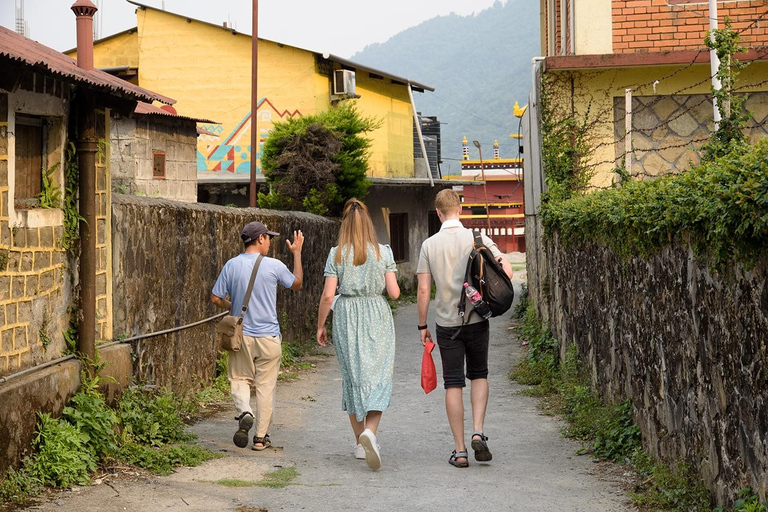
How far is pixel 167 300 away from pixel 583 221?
3785 mm

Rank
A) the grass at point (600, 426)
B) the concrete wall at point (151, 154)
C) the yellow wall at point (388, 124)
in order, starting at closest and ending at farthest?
1. the grass at point (600, 426)
2. the concrete wall at point (151, 154)
3. the yellow wall at point (388, 124)

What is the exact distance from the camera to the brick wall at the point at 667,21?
42.6ft

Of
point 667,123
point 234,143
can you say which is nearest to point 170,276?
point 667,123

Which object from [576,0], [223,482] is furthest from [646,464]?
[576,0]

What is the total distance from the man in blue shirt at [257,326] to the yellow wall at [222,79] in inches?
680

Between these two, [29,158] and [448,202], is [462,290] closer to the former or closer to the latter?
[448,202]

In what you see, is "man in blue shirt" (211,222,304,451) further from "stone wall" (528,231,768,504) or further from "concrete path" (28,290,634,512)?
"stone wall" (528,231,768,504)

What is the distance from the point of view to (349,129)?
2131 centimetres

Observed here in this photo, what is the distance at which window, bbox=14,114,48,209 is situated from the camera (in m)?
6.73

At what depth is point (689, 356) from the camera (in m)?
5.68

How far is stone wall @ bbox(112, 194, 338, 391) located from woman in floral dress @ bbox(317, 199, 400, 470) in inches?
69.6

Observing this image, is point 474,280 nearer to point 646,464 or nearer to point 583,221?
point 646,464

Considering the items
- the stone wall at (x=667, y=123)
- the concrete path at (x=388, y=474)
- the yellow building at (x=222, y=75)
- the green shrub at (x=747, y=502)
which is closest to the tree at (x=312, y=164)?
the yellow building at (x=222, y=75)

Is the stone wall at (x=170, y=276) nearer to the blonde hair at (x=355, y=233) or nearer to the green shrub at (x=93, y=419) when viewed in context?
the green shrub at (x=93, y=419)
